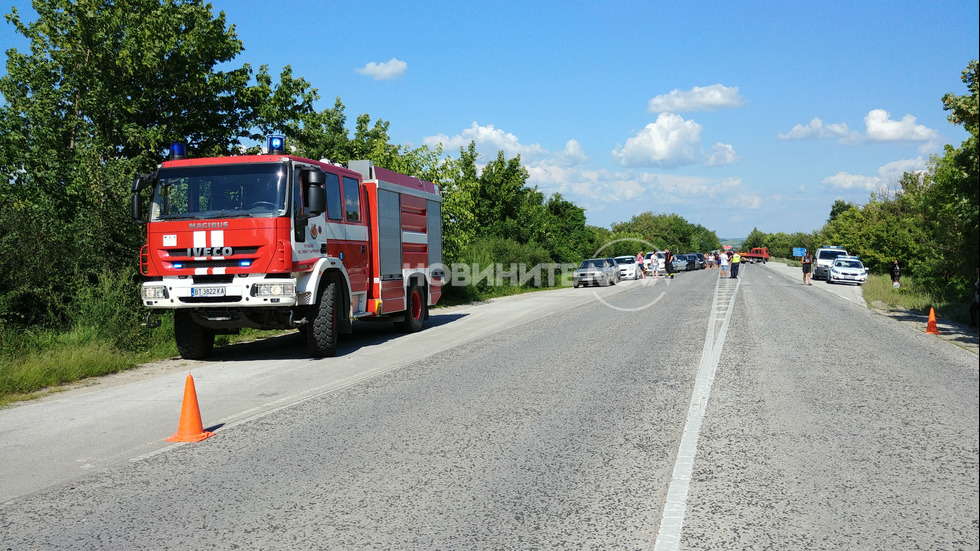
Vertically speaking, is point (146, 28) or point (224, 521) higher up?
point (146, 28)

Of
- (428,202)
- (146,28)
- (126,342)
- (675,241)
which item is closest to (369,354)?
(126,342)

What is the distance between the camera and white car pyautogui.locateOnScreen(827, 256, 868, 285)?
133ft

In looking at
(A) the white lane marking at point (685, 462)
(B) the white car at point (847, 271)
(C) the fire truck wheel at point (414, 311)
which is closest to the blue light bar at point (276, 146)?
(C) the fire truck wheel at point (414, 311)

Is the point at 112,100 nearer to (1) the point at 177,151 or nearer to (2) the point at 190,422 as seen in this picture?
(1) the point at 177,151

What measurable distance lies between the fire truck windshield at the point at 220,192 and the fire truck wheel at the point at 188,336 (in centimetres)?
179

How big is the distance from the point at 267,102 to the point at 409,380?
1473cm

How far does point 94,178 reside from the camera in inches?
548

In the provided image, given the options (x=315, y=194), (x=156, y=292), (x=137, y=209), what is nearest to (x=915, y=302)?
(x=315, y=194)

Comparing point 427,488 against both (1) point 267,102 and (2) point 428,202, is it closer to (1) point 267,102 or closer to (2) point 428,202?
(2) point 428,202

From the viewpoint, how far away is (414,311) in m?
16.9

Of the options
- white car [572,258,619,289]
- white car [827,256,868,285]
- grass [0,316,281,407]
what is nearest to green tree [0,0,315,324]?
grass [0,316,281,407]

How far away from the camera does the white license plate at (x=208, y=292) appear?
11.2 m

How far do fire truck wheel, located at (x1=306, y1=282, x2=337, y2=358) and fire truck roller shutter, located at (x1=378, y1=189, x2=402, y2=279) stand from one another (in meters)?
2.36

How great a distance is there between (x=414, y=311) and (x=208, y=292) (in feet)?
20.3
